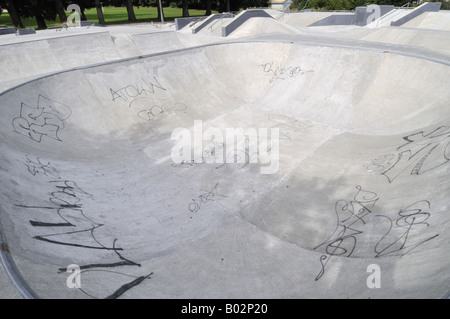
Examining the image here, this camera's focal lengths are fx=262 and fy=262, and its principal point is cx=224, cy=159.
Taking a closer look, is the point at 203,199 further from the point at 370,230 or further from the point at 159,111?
the point at 159,111

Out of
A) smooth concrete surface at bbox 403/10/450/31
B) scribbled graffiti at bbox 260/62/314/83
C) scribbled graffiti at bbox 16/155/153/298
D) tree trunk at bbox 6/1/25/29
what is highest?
tree trunk at bbox 6/1/25/29

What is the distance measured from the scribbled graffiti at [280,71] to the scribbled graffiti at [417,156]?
724 cm

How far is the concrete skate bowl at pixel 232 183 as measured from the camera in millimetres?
4840

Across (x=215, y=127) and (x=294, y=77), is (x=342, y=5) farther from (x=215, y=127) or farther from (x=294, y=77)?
(x=215, y=127)

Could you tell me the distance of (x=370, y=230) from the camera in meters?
6.09

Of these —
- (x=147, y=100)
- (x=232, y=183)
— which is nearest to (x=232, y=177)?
(x=232, y=183)

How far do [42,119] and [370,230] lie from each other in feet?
38.2

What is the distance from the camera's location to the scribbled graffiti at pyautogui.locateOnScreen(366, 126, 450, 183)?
7.22m

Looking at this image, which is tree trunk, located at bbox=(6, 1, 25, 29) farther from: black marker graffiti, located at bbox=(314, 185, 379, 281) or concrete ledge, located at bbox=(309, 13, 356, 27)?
black marker graffiti, located at bbox=(314, 185, 379, 281)

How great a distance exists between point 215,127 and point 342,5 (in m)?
39.7

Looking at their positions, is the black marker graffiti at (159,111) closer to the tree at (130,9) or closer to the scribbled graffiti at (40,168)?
the scribbled graffiti at (40,168)

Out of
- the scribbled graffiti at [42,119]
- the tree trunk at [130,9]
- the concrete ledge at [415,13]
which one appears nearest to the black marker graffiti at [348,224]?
the scribbled graffiti at [42,119]

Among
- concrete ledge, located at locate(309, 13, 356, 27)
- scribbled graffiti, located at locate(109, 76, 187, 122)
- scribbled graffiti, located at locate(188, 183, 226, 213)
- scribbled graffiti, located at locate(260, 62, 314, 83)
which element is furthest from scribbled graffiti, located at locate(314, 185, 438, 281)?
concrete ledge, located at locate(309, 13, 356, 27)

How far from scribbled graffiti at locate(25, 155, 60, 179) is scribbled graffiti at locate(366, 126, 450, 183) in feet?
32.4
